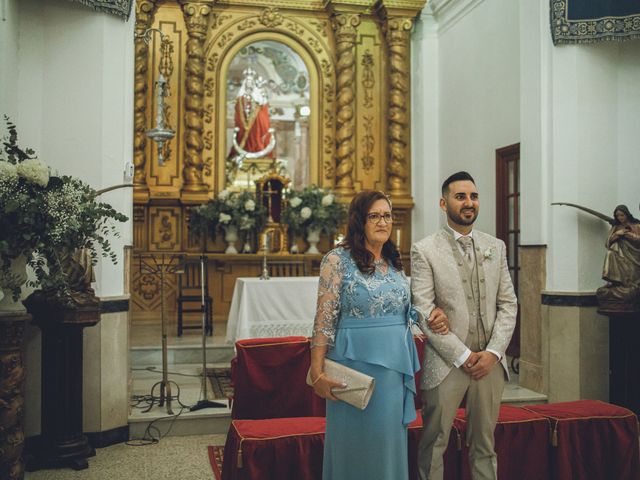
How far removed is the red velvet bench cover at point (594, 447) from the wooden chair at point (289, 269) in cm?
506

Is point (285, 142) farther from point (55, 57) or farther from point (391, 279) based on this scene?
point (391, 279)

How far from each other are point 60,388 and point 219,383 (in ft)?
6.70

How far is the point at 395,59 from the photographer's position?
9.20m

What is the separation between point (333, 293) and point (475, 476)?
3.79 feet

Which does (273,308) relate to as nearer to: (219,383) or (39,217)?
(219,383)

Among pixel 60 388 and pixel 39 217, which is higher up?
pixel 39 217

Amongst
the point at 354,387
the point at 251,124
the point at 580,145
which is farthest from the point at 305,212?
the point at 354,387

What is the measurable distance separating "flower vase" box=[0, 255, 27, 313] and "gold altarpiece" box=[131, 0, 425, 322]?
461 centimetres

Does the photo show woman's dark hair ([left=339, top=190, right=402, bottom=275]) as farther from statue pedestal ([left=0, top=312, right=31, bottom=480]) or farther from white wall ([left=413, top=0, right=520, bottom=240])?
white wall ([left=413, top=0, right=520, bottom=240])

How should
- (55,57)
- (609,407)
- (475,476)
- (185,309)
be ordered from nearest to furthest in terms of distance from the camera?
(475,476) < (609,407) < (55,57) < (185,309)

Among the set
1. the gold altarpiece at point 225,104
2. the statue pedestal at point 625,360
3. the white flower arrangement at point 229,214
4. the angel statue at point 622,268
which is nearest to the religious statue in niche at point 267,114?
the gold altarpiece at point 225,104

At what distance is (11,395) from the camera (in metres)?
3.57

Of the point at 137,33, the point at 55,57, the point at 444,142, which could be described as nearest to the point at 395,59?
the point at 444,142

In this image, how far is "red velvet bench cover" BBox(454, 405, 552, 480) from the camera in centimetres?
387
